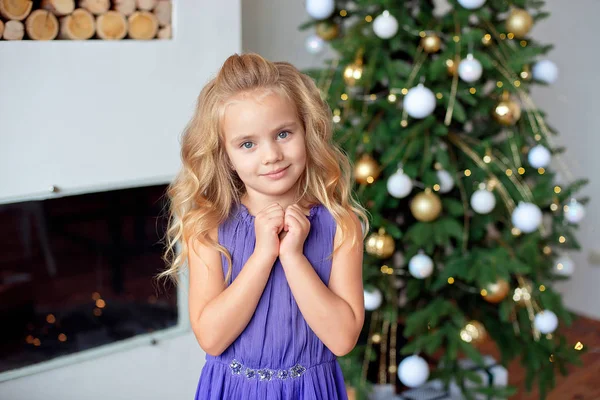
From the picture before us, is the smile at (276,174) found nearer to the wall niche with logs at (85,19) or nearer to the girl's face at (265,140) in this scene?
the girl's face at (265,140)

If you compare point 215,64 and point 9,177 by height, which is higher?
point 215,64

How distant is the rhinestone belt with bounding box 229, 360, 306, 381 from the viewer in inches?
43.8

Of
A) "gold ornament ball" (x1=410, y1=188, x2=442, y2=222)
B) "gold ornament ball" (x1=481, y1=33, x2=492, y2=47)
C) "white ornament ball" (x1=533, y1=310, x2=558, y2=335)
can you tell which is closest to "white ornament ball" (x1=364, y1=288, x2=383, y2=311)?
"gold ornament ball" (x1=410, y1=188, x2=442, y2=222)

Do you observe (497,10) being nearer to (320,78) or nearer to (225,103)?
(320,78)

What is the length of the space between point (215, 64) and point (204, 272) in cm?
132

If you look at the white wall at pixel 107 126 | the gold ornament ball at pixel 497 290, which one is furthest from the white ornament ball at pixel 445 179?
the white wall at pixel 107 126

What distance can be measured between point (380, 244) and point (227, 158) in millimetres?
1151

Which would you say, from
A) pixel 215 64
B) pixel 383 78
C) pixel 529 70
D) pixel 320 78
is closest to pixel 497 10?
pixel 529 70

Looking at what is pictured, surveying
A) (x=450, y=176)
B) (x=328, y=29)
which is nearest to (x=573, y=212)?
(x=450, y=176)

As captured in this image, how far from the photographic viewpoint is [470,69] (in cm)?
212

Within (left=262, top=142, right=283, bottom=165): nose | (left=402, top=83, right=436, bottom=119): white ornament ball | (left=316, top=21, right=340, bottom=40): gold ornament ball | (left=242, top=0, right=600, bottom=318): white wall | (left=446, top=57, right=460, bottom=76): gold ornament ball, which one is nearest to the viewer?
(left=262, top=142, right=283, bottom=165): nose

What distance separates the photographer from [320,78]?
237cm

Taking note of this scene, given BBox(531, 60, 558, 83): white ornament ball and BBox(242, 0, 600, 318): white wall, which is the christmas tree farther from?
BBox(242, 0, 600, 318): white wall

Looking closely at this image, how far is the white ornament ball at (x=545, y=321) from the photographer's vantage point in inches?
89.0
